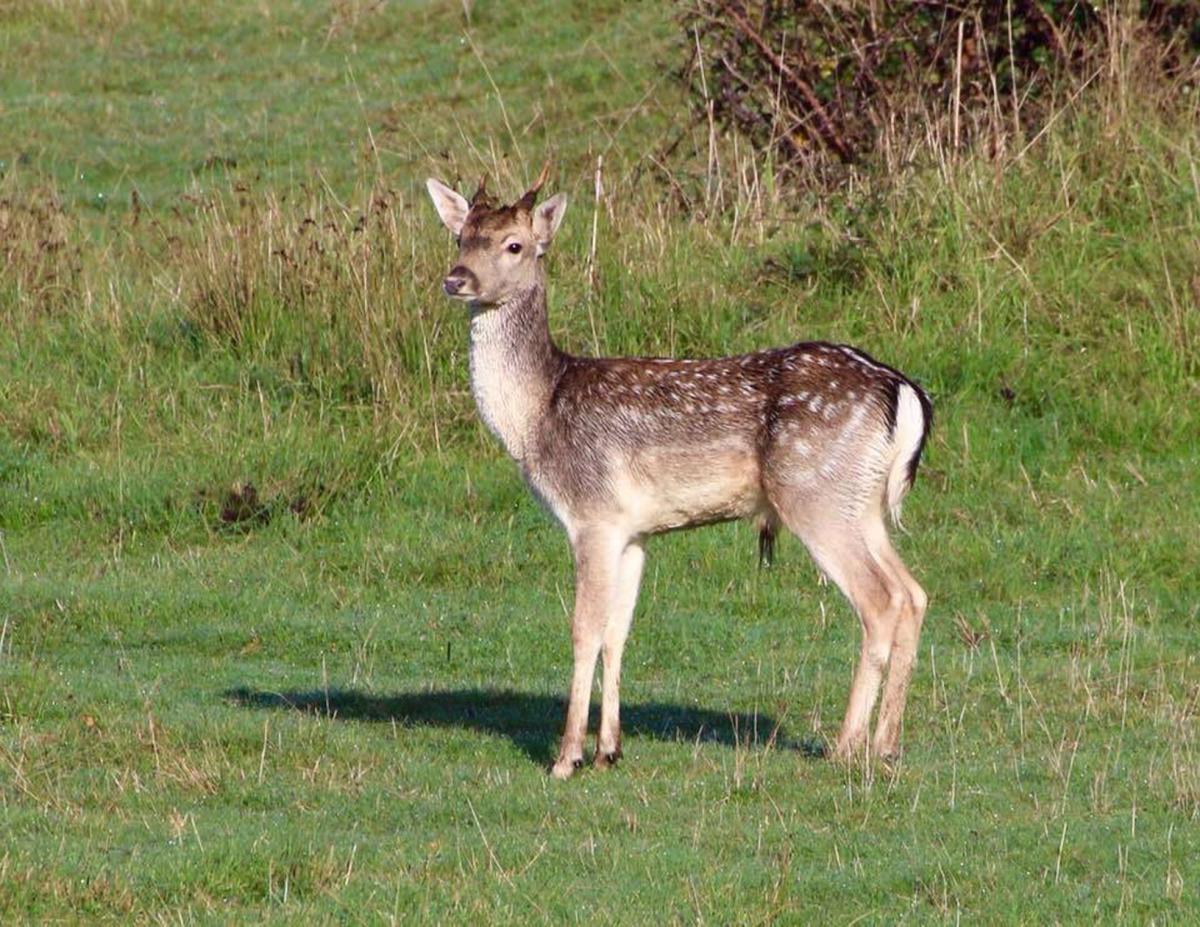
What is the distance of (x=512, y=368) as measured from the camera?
26.5 feet

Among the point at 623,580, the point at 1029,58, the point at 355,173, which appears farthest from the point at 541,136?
the point at 623,580

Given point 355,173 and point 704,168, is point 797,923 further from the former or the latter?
point 355,173

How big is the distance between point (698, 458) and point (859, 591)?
Result: 29.0 inches

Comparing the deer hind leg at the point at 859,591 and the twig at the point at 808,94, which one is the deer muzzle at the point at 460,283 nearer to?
the deer hind leg at the point at 859,591

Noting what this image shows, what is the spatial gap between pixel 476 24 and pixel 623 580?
14790mm

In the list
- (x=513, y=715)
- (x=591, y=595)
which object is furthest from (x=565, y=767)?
(x=513, y=715)

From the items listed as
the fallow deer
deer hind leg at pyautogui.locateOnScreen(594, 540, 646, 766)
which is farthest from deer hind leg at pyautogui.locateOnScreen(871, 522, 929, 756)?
deer hind leg at pyautogui.locateOnScreen(594, 540, 646, 766)

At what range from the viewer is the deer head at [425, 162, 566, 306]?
26.2 ft

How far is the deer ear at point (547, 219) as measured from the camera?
8.14 metres

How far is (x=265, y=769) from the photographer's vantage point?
7.27 m

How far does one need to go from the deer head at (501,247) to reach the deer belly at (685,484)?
849 mm

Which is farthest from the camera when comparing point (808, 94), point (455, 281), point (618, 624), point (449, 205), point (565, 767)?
point (808, 94)

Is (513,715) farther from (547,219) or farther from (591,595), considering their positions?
(547,219)

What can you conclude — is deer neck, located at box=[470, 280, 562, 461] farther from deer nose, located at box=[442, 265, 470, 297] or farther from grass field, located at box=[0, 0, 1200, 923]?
grass field, located at box=[0, 0, 1200, 923]
